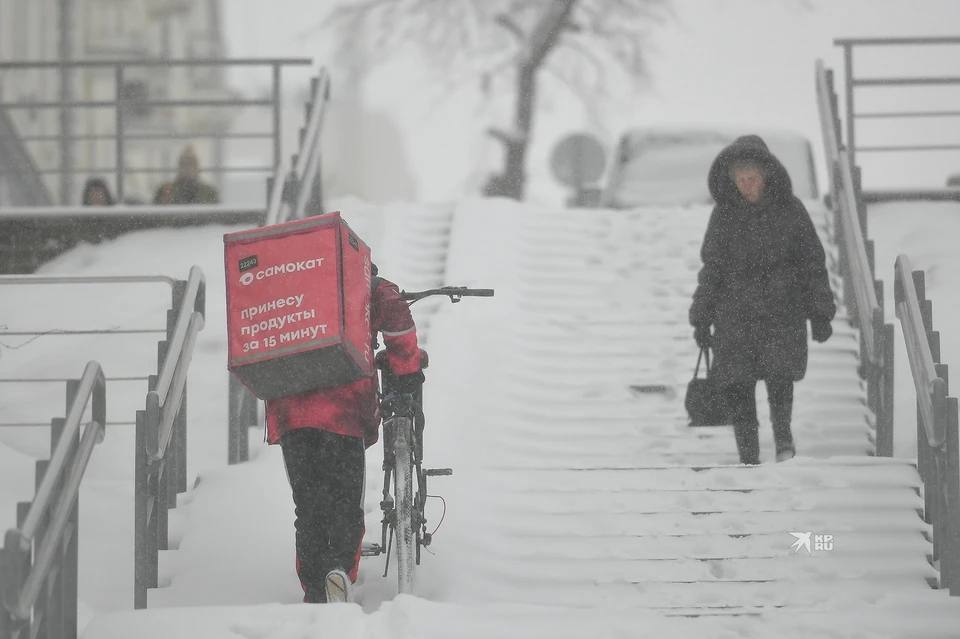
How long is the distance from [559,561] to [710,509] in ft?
2.39

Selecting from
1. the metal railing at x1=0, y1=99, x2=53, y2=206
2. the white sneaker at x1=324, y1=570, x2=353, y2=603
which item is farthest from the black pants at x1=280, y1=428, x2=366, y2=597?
the metal railing at x1=0, y1=99, x2=53, y2=206

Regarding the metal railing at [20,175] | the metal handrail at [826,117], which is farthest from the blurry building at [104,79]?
the metal handrail at [826,117]

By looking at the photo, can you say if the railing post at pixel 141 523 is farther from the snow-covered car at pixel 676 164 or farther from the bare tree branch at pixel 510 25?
the bare tree branch at pixel 510 25

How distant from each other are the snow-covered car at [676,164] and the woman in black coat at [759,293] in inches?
183

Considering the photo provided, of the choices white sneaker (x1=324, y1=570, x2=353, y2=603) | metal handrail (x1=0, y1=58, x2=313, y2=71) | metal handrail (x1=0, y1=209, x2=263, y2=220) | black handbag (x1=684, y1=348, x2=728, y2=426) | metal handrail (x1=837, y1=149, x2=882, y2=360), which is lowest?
white sneaker (x1=324, y1=570, x2=353, y2=603)

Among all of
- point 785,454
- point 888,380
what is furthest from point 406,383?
point 888,380

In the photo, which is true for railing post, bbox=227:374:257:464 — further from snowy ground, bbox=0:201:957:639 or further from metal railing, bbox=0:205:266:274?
metal railing, bbox=0:205:266:274

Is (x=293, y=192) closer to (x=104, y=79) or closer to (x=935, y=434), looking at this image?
(x=935, y=434)

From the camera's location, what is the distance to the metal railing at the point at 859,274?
5590 millimetres

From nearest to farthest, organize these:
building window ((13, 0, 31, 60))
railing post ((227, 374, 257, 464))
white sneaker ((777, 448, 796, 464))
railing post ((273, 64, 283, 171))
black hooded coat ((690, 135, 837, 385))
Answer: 1. black hooded coat ((690, 135, 837, 385))
2. white sneaker ((777, 448, 796, 464))
3. railing post ((227, 374, 257, 464))
4. railing post ((273, 64, 283, 171))
5. building window ((13, 0, 31, 60))

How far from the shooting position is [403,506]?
401cm

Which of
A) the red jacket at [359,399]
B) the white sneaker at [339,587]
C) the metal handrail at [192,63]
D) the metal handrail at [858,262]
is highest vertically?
the metal handrail at [192,63]

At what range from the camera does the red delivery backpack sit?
388cm

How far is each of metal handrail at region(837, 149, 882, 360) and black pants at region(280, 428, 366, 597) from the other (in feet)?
9.35
